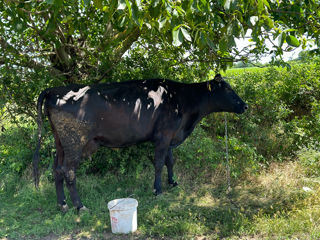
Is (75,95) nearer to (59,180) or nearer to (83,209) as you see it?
(59,180)

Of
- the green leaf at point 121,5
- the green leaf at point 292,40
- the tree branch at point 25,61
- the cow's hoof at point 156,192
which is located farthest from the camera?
the tree branch at point 25,61

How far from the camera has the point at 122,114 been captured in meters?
4.95

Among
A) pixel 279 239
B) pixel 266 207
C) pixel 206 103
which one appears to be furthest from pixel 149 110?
pixel 279 239

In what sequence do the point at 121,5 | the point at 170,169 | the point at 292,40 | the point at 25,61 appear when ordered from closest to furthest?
the point at 121,5 → the point at 292,40 → the point at 25,61 → the point at 170,169

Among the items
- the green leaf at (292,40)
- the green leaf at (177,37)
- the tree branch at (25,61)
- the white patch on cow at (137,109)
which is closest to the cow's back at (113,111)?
the white patch on cow at (137,109)

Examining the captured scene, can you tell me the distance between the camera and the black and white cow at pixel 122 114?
4664 millimetres

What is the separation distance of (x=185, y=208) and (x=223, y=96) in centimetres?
222

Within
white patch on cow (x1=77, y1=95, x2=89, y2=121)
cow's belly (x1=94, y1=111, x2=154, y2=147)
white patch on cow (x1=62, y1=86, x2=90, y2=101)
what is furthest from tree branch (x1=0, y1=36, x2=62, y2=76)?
cow's belly (x1=94, y1=111, x2=154, y2=147)

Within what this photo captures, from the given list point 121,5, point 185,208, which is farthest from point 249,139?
point 121,5

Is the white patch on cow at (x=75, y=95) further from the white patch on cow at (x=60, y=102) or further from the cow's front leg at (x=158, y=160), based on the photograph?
the cow's front leg at (x=158, y=160)

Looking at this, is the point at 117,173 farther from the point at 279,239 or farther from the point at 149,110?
the point at 279,239

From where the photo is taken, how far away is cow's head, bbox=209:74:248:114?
557 cm

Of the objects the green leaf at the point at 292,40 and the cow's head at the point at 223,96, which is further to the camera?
the cow's head at the point at 223,96

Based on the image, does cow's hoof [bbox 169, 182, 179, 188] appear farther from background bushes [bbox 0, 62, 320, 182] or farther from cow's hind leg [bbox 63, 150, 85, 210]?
cow's hind leg [bbox 63, 150, 85, 210]
